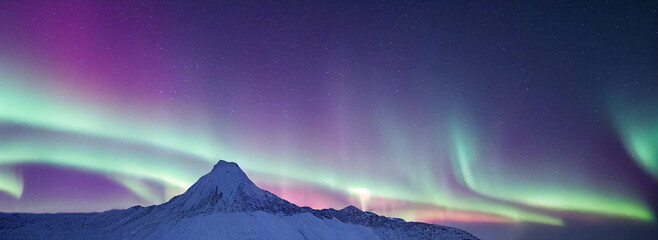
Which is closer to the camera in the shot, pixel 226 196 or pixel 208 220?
pixel 208 220

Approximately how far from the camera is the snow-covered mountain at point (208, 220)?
4109 inches

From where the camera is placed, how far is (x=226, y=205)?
11469 cm

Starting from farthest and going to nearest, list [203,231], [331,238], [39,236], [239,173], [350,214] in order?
[350,214], [239,173], [331,238], [39,236], [203,231]

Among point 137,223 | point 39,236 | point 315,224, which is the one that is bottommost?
point 39,236

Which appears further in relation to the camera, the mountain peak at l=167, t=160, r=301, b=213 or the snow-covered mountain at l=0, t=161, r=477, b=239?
the mountain peak at l=167, t=160, r=301, b=213

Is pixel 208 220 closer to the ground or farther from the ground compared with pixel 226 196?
closer to the ground

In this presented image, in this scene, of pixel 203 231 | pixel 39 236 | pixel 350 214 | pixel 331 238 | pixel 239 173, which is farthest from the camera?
pixel 350 214

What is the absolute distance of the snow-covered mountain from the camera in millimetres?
104375

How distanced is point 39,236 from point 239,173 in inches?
2160

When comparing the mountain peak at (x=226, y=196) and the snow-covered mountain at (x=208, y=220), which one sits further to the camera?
the mountain peak at (x=226, y=196)

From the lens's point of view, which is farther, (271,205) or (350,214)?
(350,214)

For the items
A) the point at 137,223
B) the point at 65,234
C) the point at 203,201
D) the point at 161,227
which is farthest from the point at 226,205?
the point at 65,234

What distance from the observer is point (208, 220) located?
106438mm

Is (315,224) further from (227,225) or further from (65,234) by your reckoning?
(65,234)
